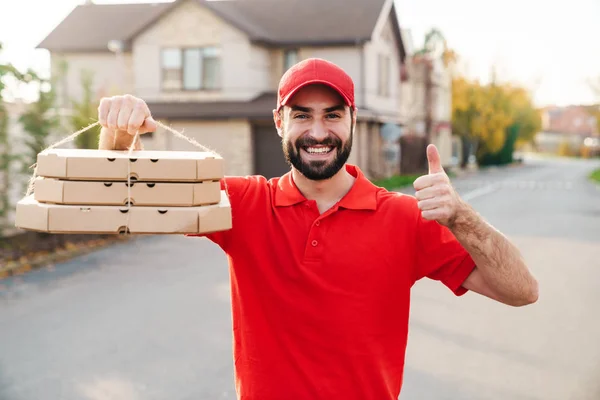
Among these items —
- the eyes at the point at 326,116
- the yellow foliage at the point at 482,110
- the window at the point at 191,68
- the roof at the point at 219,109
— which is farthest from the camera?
Result: the yellow foliage at the point at 482,110

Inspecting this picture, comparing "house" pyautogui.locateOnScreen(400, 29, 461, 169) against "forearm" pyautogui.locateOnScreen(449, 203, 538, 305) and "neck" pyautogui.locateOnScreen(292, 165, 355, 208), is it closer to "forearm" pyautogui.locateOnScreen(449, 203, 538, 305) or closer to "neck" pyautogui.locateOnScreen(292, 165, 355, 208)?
"neck" pyautogui.locateOnScreen(292, 165, 355, 208)

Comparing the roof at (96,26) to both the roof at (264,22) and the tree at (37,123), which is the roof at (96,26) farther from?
the tree at (37,123)

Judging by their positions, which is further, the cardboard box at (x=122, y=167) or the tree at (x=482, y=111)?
the tree at (x=482, y=111)

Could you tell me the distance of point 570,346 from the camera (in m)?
7.32

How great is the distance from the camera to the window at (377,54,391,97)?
30.8 meters

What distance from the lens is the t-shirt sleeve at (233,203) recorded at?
9.14ft

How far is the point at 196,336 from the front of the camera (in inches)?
300

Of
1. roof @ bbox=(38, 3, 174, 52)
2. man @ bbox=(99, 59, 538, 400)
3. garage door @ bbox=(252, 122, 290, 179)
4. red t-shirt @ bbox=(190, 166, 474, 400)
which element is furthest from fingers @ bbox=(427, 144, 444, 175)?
roof @ bbox=(38, 3, 174, 52)

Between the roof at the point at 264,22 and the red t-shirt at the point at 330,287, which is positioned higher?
the roof at the point at 264,22

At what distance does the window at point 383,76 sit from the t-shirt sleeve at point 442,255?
28594 millimetres

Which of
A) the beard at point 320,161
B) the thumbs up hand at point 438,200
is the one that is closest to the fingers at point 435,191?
the thumbs up hand at point 438,200

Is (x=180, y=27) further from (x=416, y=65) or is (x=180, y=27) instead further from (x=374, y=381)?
(x=374, y=381)

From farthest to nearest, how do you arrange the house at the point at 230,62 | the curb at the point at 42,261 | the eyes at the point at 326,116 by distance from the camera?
the house at the point at 230,62 < the curb at the point at 42,261 < the eyes at the point at 326,116

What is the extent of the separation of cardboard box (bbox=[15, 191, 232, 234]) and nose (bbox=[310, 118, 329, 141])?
547 millimetres
